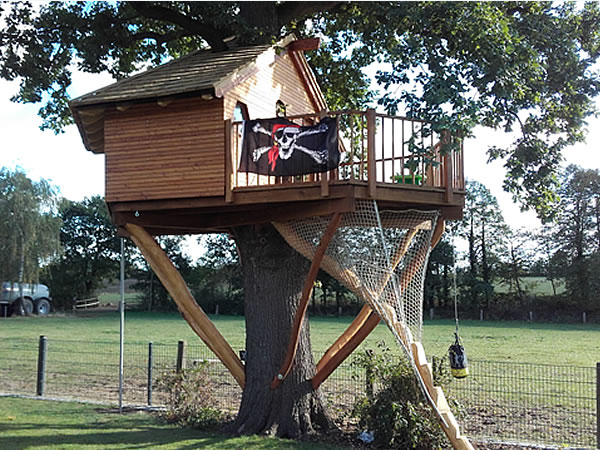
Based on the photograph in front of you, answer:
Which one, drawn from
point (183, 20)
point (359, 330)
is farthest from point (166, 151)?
point (359, 330)

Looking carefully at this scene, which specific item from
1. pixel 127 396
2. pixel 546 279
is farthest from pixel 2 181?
pixel 546 279

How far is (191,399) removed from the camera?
11.3 m

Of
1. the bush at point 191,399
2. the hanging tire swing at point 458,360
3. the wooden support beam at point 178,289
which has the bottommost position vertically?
the bush at point 191,399

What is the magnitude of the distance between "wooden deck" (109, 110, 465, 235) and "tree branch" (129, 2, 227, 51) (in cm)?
373

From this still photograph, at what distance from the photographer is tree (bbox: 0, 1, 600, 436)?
10.0 metres

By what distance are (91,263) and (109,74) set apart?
5238cm

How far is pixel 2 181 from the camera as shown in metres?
43.5

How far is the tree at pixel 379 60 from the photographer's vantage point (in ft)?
32.9

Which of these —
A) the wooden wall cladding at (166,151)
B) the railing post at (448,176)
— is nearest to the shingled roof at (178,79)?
the wooden wall cladding at (166,151)

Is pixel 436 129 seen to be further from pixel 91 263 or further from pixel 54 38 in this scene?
pixel 91 263

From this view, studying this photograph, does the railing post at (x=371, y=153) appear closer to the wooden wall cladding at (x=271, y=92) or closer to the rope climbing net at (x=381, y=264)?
the rope climbing net at (x=381, y=264)

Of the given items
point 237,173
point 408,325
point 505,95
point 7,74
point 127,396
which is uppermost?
point 7,74

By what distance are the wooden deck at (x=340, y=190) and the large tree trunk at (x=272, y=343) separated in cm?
79

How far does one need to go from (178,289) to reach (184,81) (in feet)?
11.3
